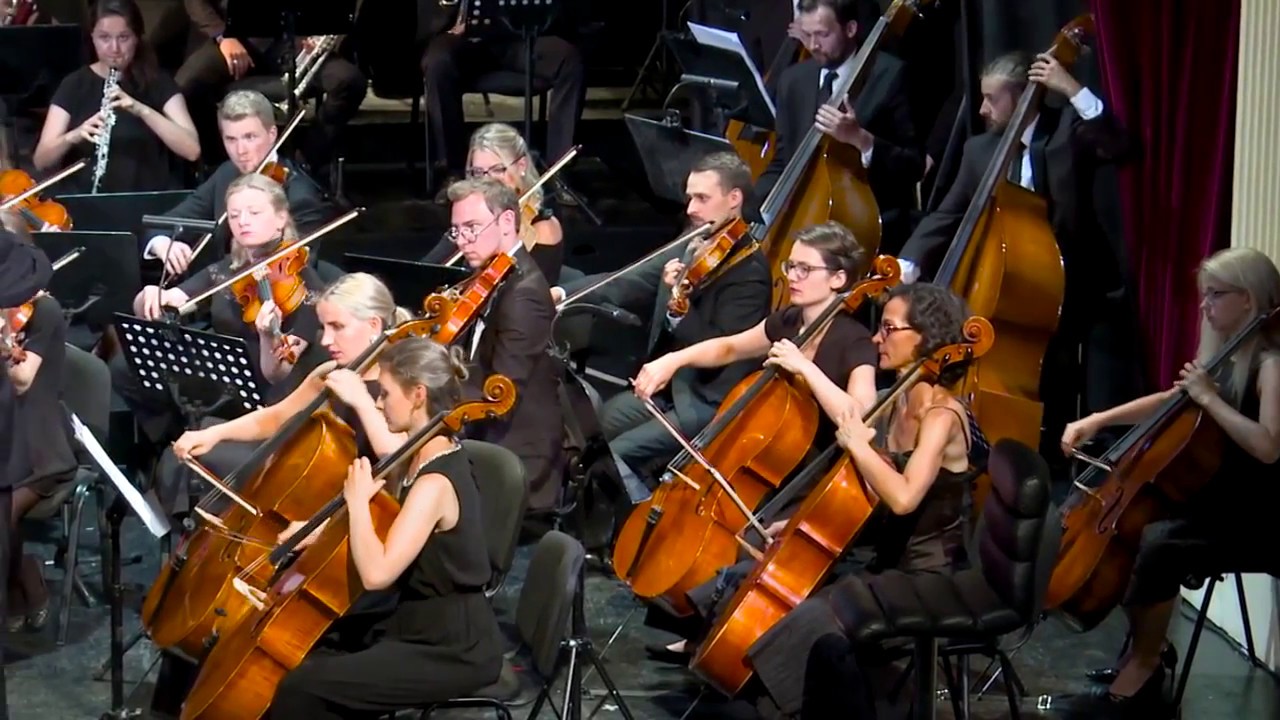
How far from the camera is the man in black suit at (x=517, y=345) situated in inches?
194

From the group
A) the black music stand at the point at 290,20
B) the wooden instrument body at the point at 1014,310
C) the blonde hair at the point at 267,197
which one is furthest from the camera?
the black music stand at the point at 290,20

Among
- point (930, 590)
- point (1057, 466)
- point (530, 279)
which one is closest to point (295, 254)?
point (530, 279)

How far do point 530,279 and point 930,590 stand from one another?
5.15 feet

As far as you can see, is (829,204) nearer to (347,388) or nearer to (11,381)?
(347,388)

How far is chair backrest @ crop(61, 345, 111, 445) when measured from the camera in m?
5.09

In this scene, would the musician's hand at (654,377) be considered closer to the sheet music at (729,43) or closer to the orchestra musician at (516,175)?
the orchestra musician at (516,175)

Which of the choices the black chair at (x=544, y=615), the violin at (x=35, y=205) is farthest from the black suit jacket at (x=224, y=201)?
the black chair at (x=544, y=615)

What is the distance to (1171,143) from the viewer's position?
5.51 metres

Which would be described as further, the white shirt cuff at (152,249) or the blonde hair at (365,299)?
the white shirt cuff at (152,249)

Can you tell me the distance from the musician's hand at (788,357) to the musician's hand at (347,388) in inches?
36.4

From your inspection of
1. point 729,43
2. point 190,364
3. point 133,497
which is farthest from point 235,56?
point 133,497

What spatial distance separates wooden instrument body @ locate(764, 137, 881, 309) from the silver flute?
232 cm

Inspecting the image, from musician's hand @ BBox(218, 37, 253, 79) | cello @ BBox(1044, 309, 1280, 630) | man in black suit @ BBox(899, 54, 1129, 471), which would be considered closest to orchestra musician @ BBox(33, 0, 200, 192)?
musician's hand @ BBox(218, 37, 253, 79)

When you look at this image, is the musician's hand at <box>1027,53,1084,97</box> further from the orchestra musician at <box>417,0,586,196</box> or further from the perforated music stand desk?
the orchestra musician at <box>417,0,586,196</box>
